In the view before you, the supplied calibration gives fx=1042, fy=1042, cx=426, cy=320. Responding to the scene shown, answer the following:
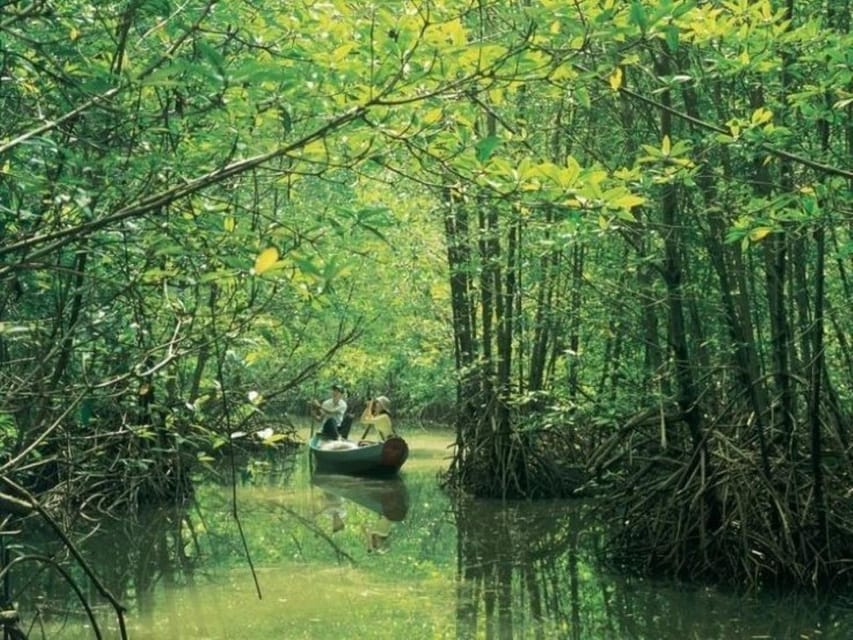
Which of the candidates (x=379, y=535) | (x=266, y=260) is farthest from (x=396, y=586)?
(x=266, y=260)

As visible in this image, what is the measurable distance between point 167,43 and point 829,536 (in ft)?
17.7

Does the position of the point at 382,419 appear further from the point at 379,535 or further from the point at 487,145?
the point at 487,145

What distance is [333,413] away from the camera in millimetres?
16422

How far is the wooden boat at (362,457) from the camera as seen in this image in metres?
14.3

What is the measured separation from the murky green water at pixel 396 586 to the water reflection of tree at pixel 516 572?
0.02 meters

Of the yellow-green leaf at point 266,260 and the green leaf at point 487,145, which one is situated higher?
the green leaf at point 487,145

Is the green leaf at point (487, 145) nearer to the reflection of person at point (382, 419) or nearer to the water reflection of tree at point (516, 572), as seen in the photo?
the water reflection of tree at point (516, 572)

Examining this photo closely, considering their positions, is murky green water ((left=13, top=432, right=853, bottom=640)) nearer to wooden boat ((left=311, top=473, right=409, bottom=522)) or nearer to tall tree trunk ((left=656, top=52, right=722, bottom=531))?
wooden boat ((left=311, top=473, right=409, bottom=522))

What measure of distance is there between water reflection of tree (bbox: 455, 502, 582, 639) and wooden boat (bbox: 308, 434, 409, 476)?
324cm

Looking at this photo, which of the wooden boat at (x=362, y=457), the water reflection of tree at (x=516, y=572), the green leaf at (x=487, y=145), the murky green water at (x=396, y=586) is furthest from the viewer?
the wooden boat at (x=362, y=457)

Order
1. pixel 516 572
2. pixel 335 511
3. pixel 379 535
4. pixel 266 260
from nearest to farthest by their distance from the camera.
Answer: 1. pixel 266 260
2. pixel 516 572
3. pixel 379 535
4. pixel 335 511

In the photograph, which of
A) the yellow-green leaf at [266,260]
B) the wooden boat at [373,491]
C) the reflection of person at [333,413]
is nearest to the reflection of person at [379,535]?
the wooden boat at [373,491]

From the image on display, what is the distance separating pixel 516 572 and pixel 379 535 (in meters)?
2.20

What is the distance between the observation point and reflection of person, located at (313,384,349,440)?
52.9 feet
